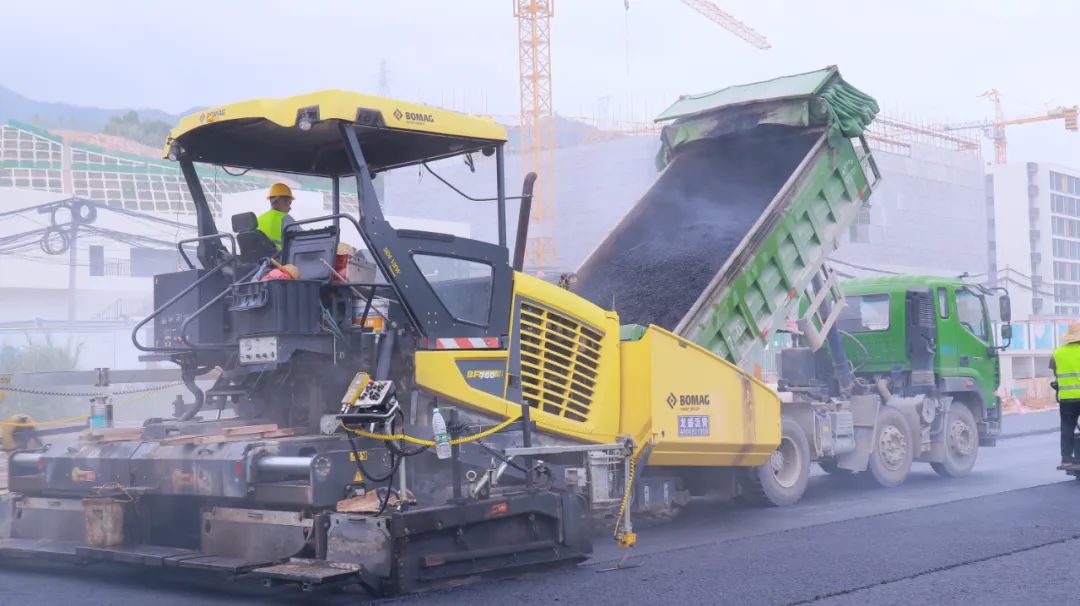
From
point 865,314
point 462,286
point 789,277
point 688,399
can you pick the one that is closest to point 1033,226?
point 865,314

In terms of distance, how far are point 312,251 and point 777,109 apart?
5.08 meters

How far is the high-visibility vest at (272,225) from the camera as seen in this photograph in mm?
6875

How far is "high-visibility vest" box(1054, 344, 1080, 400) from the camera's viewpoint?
36.7 ft

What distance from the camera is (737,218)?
9797 millimetres

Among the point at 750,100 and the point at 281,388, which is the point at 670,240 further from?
the point at 281,388

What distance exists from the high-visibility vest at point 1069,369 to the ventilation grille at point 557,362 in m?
5.82

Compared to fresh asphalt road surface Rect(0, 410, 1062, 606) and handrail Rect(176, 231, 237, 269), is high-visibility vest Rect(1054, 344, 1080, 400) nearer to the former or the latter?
fresh asphalt road surface Rect(0, 410, 1062, 606)

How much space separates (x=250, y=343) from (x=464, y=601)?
1.84 m

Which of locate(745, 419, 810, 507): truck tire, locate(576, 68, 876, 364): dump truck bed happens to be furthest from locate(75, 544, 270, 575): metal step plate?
locate(745, 419, 810, 507): truck tire

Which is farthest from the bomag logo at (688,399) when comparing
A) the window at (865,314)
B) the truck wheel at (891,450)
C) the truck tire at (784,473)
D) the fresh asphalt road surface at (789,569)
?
the window at (865,314)

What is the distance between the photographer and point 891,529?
26.8 ft

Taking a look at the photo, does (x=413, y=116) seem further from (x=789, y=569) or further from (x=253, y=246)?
(x=789, y=569)

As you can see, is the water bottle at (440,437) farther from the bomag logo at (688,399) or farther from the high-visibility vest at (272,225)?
the bomag logo at (688,399)

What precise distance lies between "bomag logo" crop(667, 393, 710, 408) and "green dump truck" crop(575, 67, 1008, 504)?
1.85ft
